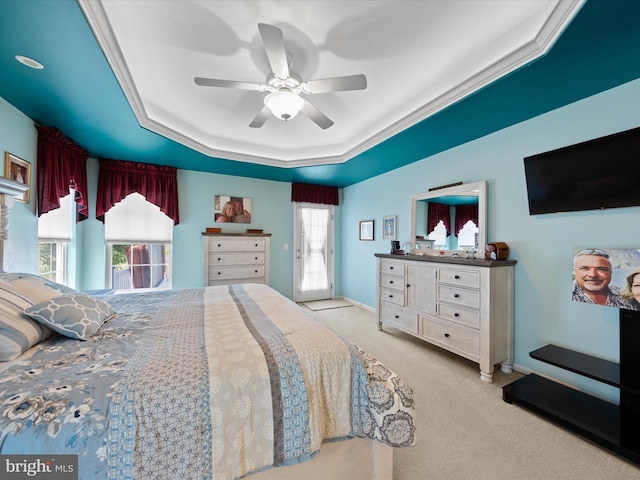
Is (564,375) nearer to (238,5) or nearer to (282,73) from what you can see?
(282,73)

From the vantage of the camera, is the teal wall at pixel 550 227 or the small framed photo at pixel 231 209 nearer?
the teal wall at pixel 550 227

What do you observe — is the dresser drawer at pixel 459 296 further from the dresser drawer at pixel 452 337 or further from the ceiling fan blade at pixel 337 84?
the ceiling fan blade at pixel 337 84

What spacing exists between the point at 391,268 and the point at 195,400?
2902 millimetres

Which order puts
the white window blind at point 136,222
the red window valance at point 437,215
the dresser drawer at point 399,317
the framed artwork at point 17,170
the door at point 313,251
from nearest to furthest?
1. the framed artwork at point 17,170
2. the dresser drawer at point 399,317
3. the red window valance at point 437,215
4. the white window blind at point 136,222
5. the door at point 313,251

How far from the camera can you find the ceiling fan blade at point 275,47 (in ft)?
4.82

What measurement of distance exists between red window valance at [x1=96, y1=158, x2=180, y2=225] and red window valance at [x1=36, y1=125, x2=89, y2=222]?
36 cm

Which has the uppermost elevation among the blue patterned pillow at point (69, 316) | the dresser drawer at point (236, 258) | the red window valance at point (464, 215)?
the red window valance at point (464, 215)

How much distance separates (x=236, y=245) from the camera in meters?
4.26

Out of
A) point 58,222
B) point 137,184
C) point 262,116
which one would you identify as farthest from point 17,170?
point 262,116

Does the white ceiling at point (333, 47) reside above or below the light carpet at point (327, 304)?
above

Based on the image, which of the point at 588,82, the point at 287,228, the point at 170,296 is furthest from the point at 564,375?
the point at 287,228

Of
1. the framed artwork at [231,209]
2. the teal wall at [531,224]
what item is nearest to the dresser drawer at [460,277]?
the teal wall at [531,224]

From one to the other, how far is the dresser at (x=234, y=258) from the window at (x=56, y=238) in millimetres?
1583

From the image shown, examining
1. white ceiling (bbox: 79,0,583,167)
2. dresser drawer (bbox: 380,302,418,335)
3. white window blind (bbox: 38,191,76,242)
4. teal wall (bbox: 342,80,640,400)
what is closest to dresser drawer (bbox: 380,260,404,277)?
dresser drawer (bbox: 380,302,418,335)
